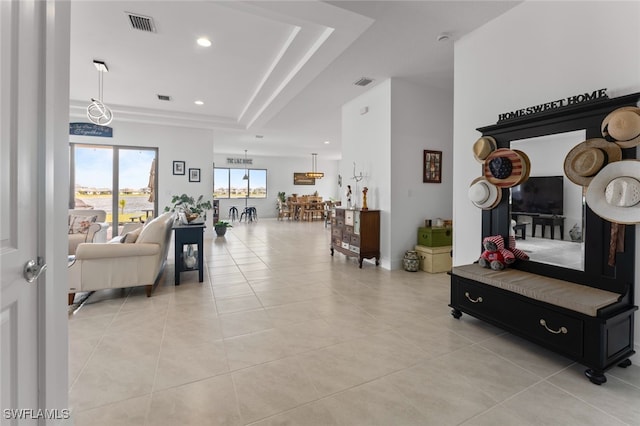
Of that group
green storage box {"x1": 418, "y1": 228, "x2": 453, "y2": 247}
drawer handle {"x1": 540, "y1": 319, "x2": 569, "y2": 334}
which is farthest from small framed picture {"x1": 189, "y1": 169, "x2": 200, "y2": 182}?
drawer handle {"x1": 540, "y1": 319, "x2": 569, "y2": 334}

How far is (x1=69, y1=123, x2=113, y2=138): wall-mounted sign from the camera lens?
21.7ft

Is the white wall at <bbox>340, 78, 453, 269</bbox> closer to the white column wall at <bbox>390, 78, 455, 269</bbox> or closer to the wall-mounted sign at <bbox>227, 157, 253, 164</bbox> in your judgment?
the white column wall at <bbox>390, 78, 455, 269</bbox>

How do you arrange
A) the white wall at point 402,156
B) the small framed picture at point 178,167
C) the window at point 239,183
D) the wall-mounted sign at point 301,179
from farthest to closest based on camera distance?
1. the wall-mounted sign at point 301,179
2. the window at point 239,183
3. the small framed picture at point 178,167
4. the white wall at point 402,156

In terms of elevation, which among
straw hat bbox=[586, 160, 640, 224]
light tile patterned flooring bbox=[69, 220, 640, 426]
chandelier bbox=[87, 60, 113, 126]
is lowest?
light tile patterned flooring bbox=[69, 220, 640, 426]

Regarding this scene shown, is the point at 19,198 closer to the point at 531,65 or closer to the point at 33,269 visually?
the point at 33,269

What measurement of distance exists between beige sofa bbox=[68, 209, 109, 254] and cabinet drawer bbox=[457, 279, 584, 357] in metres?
5.45

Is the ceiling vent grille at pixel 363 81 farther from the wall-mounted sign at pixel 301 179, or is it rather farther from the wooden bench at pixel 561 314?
the wall-mounted sign at pixel 301 179

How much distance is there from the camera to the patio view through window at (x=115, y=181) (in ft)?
22.4

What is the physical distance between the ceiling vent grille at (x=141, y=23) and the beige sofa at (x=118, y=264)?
216 cm

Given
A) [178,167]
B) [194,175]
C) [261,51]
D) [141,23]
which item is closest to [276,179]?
[194,175]

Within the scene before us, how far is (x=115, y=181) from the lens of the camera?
7.05 meters

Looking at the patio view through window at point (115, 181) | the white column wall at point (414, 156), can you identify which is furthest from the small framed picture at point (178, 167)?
the white column wall at point (414, 156)

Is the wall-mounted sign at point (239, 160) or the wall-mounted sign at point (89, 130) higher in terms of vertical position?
the wall-mounted sign at point (239, 160)

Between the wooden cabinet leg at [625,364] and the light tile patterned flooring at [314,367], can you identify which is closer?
the light tile patterned flooring at [314,367]
